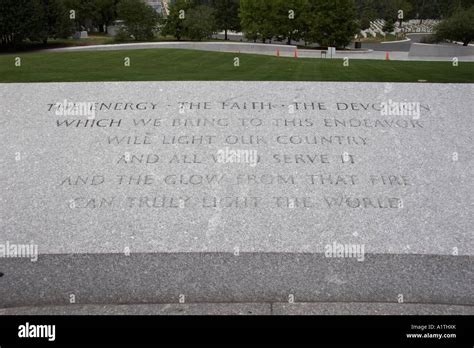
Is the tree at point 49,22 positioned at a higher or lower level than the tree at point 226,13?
lower

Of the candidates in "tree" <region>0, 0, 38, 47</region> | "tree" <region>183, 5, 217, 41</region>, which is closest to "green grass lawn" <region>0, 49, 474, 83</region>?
"tree" <region>0, 0, 38, 47</region>

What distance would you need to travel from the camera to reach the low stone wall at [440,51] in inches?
1141

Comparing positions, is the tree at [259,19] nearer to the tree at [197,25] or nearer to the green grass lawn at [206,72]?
the tree at [197,25]

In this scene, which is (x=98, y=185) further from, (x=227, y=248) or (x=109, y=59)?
(x=109, y=59)

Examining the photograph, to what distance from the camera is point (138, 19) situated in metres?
40.1

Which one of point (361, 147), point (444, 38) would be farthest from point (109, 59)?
point (444, 38)

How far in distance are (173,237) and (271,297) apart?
120 cm

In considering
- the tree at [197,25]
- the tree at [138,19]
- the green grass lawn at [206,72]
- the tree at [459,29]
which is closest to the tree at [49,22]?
the tree at [138,19]

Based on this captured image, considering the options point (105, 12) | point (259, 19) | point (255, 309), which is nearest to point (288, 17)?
point (259, 19)

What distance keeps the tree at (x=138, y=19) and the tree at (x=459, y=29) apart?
905 inches

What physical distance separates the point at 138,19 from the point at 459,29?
25.4 m

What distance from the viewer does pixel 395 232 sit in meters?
5.01

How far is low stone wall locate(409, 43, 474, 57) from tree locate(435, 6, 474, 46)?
3.97 m

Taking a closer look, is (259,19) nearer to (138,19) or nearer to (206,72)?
(138,19)
